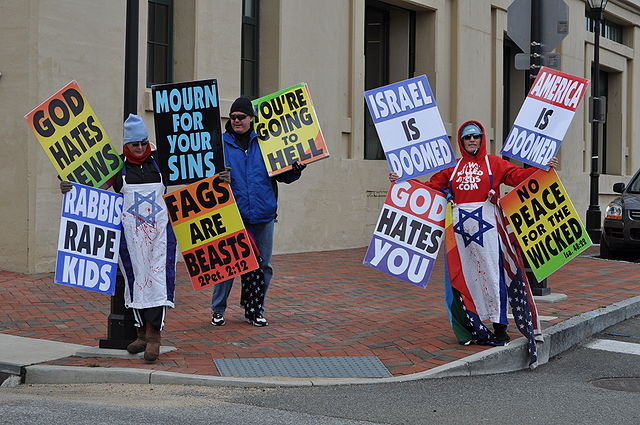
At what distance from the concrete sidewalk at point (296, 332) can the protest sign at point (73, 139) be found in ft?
4.51

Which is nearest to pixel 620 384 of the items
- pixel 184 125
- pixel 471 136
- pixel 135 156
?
pixel 471 136

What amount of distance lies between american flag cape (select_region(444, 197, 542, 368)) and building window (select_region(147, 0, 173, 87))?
263 inches

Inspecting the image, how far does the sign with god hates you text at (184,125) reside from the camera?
25.0 feet

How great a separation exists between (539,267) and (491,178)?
42.2 inches

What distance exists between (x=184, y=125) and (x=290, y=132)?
108 cm

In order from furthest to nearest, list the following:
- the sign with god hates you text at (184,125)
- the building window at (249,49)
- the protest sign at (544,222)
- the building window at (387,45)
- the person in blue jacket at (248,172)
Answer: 1. the building window at (387,45)
2. the building window at (249,49)
3. the person in blue jacket at (248,172)
4. the protest sign at (544,222)
5. the sign with god hates you text at (184,125)

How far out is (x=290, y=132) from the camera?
27.5ft

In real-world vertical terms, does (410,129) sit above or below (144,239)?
above

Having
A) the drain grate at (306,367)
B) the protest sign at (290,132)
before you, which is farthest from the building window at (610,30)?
the drain grate at (306,367)

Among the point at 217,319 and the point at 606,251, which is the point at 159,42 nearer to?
the point at 217,319

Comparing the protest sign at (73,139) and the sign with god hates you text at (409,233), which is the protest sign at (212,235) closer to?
the protest sign at (73,139)

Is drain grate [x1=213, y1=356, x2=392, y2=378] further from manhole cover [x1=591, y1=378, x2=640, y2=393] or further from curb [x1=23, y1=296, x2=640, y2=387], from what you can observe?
manhole cover [x1=591, y1=378, x2=640, y2=393]

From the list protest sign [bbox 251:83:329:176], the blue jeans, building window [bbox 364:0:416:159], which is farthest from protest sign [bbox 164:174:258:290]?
building window [bbox 364:0:416:159]

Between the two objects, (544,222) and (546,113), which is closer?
(544,222)
